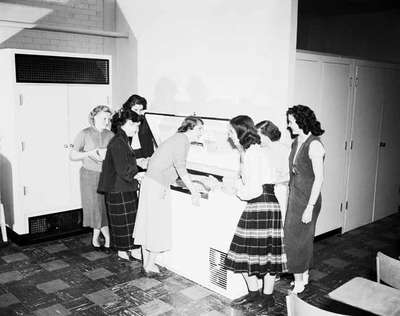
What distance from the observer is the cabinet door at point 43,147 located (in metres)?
5.12

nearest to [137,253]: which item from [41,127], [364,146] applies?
[41,127]

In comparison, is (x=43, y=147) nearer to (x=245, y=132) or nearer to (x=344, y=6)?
(x=245, y=132)

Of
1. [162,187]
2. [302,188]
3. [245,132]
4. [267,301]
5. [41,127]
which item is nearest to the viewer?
[245,132]

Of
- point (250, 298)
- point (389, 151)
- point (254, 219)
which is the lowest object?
point (250, 298)

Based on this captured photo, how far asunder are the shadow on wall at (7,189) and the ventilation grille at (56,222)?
25 cm

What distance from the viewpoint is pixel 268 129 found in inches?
164

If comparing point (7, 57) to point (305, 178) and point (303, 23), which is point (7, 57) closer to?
point (305, 178)

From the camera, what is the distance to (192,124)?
4.07 m

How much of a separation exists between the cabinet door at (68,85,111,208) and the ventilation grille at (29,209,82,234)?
0.13 m

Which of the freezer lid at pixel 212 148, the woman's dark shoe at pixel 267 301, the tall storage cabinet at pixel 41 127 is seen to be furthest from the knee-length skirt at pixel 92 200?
the woman's dark shoe at pixel 267 301

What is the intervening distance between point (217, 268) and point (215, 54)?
2.19 m

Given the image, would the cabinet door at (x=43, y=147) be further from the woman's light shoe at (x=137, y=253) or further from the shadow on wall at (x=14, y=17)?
the woman's light shoe at (x=137, y=253)

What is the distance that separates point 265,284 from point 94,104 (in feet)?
10.2

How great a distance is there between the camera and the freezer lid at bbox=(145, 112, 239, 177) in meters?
4.67
